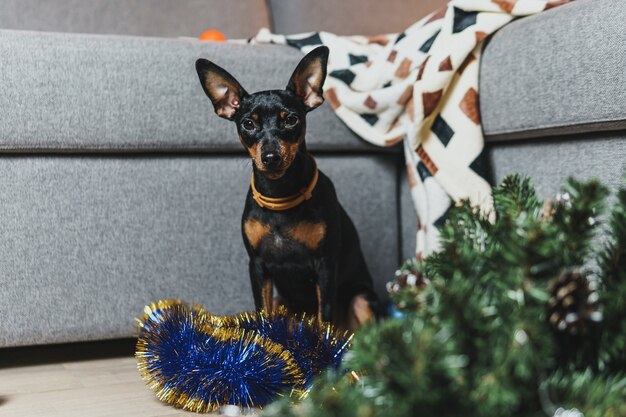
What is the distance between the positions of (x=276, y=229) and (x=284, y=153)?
0.18 m

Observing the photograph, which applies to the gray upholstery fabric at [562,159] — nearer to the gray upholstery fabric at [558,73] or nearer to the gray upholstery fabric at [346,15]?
the gray upholstery fabric at [558,73]

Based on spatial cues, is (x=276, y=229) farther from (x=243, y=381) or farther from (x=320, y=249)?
(x=243, y=381)

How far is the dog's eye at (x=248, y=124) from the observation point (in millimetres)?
1309

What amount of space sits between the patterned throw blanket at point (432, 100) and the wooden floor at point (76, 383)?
706 mm

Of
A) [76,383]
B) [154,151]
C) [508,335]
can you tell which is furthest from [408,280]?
[154,151]

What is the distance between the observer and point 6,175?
4.62 feet

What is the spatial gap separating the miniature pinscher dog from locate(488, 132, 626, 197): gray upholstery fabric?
431 mm

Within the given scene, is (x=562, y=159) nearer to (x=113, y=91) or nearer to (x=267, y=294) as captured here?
(x=267, y=294)

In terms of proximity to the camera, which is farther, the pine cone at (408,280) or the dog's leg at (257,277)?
the dog's leg at (257,277)

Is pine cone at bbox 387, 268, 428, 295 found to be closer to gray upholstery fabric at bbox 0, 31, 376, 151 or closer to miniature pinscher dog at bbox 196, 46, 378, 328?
miniature pinscher dog at bbox 196, 46, 378, 328

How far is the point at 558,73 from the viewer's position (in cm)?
131

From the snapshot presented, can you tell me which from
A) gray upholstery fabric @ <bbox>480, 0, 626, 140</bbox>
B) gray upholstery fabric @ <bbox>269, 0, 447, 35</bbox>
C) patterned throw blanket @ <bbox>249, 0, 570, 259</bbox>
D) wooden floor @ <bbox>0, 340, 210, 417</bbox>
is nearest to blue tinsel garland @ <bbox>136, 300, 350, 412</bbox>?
wooden floor @ <bbox>0, 340, 210, 417</bbox>

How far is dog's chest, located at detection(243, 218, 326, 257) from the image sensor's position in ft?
4.41

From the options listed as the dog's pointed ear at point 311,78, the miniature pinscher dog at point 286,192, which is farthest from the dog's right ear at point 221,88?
the dog's pointed ear at point 311,78
